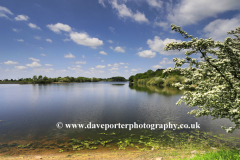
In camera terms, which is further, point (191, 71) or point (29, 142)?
point (29, 142)

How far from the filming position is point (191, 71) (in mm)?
10391

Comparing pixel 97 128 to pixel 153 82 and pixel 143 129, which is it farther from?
pixel 153 82

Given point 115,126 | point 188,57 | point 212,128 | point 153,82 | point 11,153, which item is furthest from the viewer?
point 153,82

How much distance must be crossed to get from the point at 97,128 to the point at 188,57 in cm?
1720

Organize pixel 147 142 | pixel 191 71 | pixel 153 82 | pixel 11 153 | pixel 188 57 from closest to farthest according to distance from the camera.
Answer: pixel 188 57, pixel 191 71, pixel 11 153, pixel 147 142, pixel 153 82

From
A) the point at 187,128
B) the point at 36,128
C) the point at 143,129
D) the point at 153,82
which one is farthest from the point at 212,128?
the point at 153,82

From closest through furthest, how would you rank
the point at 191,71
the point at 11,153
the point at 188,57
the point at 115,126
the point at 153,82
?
the point at 188,57, the point at 191,71, the point at 11,153, the point at 115,126, the point at 153,82

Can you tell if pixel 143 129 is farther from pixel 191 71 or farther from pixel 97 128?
pixel 191 71

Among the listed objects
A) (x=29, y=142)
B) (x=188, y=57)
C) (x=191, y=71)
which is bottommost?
(x=29, y=142)

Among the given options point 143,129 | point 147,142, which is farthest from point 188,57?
point 143,129

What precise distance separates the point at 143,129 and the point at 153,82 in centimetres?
15790

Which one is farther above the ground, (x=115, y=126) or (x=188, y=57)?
(x=188, y=57)

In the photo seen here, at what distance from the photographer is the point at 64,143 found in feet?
53.0

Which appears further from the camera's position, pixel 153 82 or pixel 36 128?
pixel 153 82
